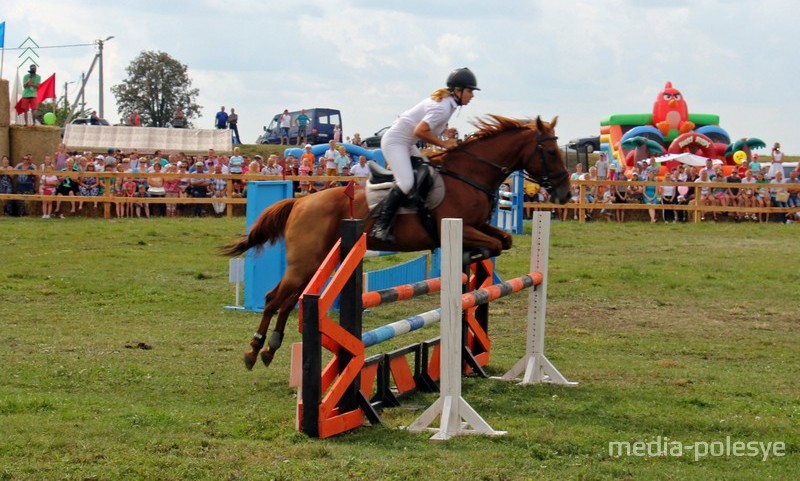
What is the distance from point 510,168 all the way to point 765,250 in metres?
12.4

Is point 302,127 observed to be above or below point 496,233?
above

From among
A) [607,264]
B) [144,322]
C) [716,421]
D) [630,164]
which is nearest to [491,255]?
[716,421]

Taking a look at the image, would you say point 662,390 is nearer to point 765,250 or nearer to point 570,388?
point 570,388

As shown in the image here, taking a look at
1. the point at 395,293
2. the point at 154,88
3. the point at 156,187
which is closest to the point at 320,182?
the point at 156,187

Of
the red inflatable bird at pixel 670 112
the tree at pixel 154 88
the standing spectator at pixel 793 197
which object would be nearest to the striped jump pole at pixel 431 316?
the standing spectator at pixel 793 197

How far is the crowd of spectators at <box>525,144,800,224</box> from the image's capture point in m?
27.0

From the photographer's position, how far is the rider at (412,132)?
29.9ft

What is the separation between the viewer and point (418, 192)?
938 cm

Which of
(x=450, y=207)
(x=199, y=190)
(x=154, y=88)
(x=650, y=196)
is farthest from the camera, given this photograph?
(x=154, y=88)

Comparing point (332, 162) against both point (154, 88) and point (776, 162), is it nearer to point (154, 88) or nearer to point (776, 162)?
point (776, 162)

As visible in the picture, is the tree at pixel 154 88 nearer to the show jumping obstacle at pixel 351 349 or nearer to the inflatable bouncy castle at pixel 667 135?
the inflatable bouncy castle at pixel 667 135

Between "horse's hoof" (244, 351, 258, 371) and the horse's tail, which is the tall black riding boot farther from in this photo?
"horse's hoof" (244, 351, 258, 371)

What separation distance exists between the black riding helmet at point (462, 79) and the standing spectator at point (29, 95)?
2092cm

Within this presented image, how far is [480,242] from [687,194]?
19.8 m
